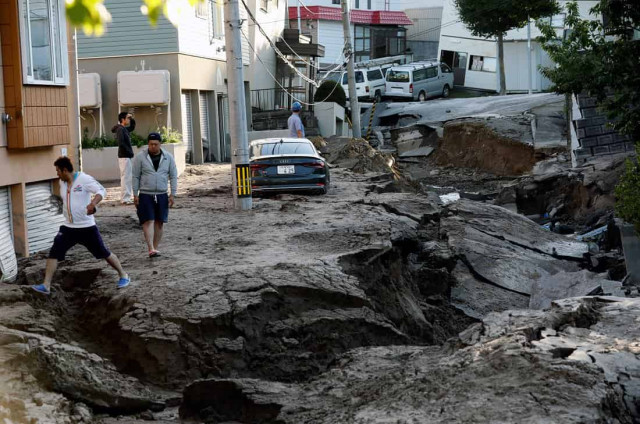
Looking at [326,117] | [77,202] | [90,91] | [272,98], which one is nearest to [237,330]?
[77,202]

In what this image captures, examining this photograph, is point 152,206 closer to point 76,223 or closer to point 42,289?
point 76,223

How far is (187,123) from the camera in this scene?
90.1 ft

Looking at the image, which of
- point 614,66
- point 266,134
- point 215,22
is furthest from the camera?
point 266,134

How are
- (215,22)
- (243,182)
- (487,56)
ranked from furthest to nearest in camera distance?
1. (487,56)
2. (215,22)
3. (243,182)

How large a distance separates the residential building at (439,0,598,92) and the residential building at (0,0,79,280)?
39.3 m

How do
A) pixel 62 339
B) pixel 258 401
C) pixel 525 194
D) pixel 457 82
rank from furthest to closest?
1. pixel 457 82
2. pixel 525 194
3. pixel 62 339
4. pixel 258 401

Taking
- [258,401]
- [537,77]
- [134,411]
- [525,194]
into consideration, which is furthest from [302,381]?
[537,77]

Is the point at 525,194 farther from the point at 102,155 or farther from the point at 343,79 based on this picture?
the point at 343,79

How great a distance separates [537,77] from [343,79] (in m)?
11.7

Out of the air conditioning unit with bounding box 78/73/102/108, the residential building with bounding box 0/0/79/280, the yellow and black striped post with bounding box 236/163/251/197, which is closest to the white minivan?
the air conditioning unit with bounding box 78/73/102/108

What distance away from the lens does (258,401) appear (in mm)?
Result: 7102

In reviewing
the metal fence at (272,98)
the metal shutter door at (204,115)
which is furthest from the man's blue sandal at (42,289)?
the metal fence at (272,98)

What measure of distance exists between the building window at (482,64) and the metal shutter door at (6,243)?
43836mm

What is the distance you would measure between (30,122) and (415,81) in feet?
119
